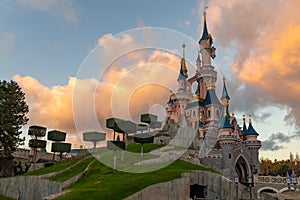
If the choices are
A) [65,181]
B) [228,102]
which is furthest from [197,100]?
[65,181]

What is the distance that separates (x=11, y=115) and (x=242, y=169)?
2045 inches

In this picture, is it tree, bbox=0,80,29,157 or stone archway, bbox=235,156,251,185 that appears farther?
stone archway, bbox=235,156,251,185

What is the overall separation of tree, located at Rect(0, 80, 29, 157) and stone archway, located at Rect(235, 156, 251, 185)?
47.5 metres

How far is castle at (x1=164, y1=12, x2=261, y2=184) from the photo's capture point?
68.2m

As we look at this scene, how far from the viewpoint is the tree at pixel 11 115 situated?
54406 millimetres

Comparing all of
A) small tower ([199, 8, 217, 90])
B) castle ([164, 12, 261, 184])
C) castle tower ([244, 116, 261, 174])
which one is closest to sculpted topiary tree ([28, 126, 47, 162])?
castle ([164, 12, 261, 184])

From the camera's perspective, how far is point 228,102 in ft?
323

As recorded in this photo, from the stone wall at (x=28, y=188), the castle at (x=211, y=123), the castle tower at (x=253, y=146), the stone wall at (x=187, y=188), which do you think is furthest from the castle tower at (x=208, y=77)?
the stone wall at (x=28, y=188)

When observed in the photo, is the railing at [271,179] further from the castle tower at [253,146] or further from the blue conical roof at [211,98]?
the blue conical roof at [211,98]

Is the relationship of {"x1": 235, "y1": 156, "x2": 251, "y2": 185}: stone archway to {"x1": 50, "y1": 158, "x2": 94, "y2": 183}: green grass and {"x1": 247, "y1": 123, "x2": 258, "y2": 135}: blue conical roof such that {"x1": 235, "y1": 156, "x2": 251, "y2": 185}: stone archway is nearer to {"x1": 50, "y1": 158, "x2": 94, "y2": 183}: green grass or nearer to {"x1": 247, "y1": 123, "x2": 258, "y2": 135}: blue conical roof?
{"x1": 247, "y1": 123, "x2": 258, "y2": 135}: blue conical roof

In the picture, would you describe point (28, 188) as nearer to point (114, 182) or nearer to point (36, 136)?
point (114, 182)

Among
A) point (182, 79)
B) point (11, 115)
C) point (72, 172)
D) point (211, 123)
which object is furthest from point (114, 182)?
point (182, 79)

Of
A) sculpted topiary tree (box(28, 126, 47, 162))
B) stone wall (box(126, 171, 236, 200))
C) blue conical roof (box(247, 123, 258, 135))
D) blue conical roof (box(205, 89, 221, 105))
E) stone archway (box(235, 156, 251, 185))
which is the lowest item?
stone wall (box(126, 171, 236, 200))

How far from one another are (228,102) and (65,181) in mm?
69867
